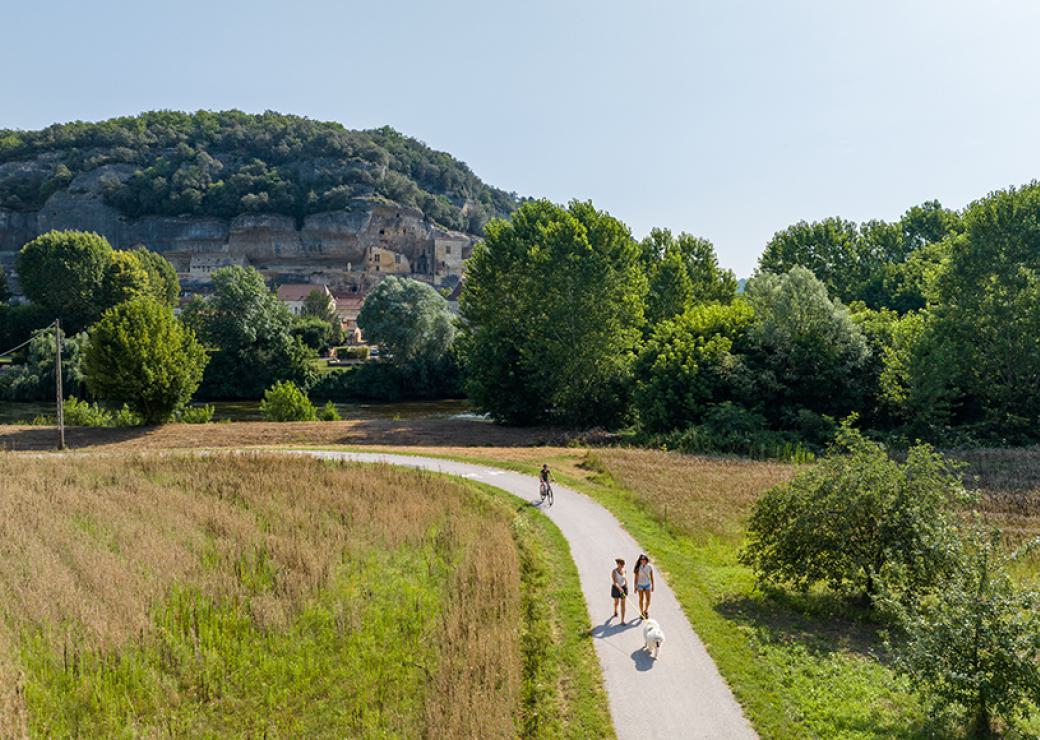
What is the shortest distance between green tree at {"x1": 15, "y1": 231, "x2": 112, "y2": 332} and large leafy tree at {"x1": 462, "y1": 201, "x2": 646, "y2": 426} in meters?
52.3

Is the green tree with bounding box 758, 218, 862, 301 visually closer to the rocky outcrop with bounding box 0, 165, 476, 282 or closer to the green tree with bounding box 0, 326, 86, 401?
the green tree with bounding box 0, 326, 86, 401

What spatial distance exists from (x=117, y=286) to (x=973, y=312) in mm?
77460

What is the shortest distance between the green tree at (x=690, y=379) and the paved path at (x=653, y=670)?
17343 mm

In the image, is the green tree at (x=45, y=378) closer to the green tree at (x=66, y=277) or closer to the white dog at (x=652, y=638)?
the green tree at (x=66, y=277)

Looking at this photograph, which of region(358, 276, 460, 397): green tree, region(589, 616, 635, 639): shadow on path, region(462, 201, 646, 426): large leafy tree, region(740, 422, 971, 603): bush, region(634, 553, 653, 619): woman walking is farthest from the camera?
region(358, 276, 460, 397): green tree

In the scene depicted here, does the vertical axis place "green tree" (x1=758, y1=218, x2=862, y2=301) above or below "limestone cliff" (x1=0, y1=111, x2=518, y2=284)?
below

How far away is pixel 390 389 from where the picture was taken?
2494 inches

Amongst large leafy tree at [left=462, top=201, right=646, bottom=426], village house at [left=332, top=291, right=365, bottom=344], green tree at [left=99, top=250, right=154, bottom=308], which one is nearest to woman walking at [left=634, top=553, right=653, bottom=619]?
large leafy tree at [left=462, top=201, right=646, bottom=426]

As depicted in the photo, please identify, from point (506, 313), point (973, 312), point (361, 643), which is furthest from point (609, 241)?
point (361, 643)

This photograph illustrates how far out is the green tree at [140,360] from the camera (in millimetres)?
34188

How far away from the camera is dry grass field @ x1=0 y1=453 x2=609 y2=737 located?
29.3ft

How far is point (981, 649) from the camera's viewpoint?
840 centimetres

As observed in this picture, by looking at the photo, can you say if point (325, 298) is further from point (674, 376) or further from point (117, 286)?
point (674, 376)

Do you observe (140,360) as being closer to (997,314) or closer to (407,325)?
(407,325)
